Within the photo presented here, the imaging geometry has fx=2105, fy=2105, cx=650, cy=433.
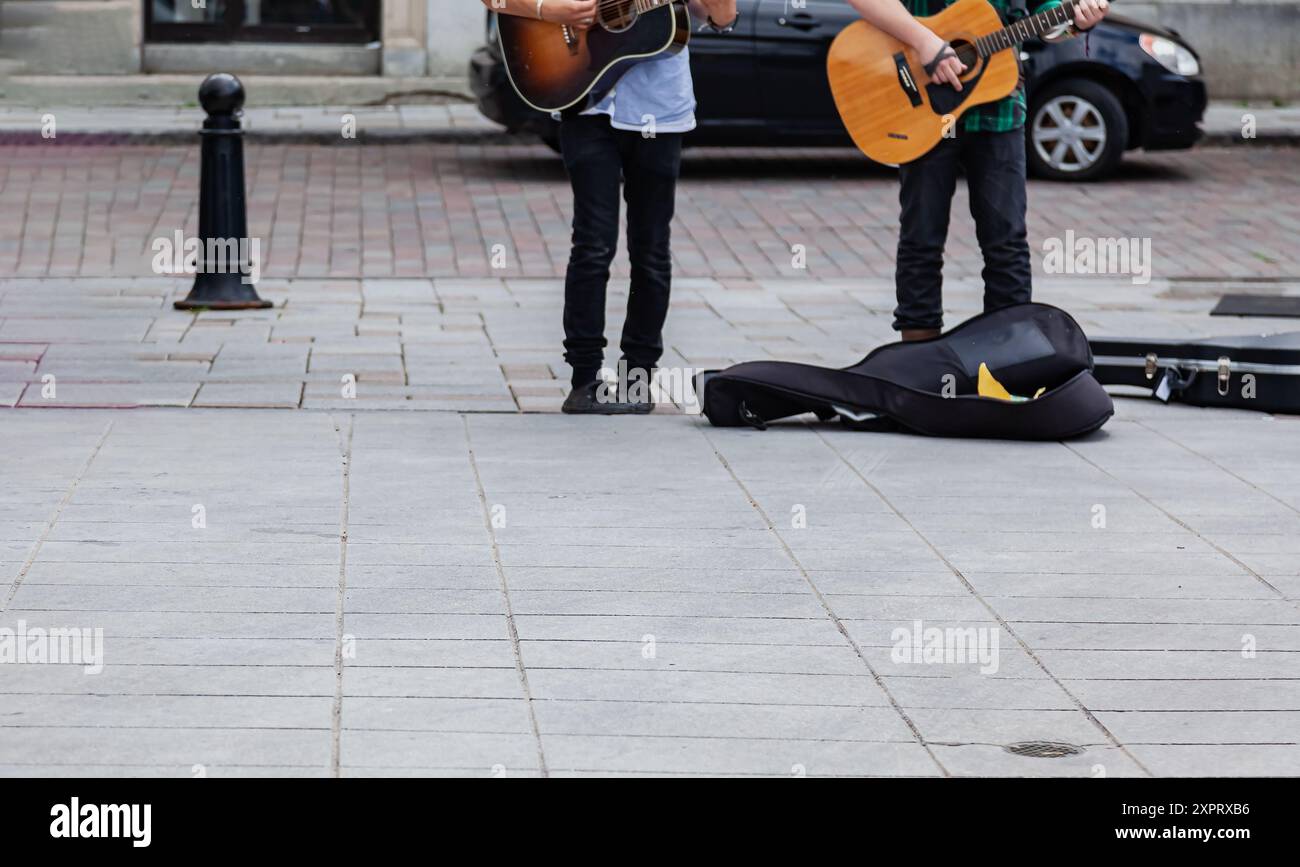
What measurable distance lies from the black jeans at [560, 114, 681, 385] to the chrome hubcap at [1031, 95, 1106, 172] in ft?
22.9

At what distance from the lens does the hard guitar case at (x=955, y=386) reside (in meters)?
6.41

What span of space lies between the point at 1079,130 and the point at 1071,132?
52 millimetres

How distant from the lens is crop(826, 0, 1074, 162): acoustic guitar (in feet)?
22.1

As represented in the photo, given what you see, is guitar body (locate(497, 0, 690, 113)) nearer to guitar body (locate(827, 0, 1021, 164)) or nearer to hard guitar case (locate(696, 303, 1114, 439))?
guitar body (locate(827, 0, 1021, 164))

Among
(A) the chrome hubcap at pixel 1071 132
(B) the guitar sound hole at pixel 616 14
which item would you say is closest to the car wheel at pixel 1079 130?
(A) the chrome hubcap at pixel 1071 132

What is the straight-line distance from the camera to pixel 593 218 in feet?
22.2

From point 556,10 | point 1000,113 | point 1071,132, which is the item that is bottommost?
point 1071,132

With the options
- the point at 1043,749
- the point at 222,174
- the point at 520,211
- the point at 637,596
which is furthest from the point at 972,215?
the point at 520,211

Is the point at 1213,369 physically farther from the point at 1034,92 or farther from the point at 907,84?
the point at 1034,92

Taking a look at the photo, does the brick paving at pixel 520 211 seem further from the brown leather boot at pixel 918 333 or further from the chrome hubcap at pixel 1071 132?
the brown leather boot at pixel 918 333

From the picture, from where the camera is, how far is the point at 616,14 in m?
6.56

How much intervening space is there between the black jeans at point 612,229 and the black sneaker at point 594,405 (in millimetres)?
43

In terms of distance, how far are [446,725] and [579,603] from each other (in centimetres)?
86
